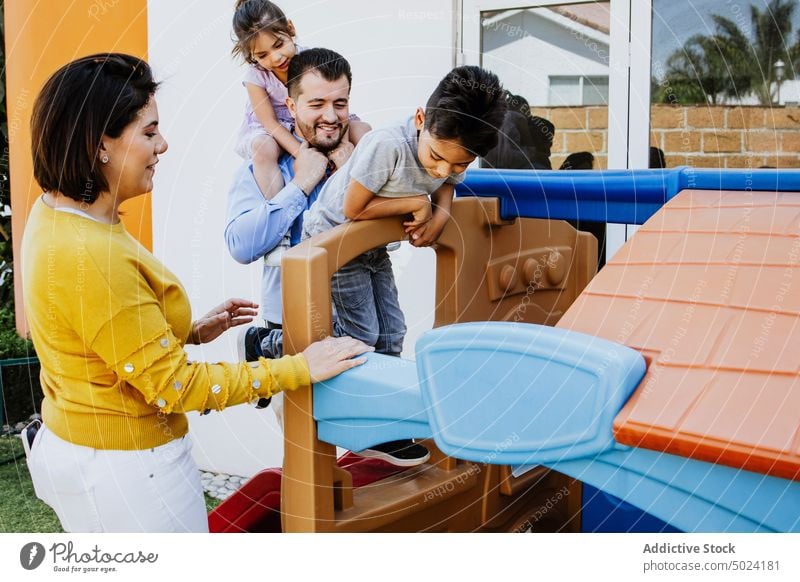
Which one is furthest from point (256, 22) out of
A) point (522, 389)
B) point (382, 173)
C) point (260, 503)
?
point (522, 389)

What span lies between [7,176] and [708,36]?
182cm

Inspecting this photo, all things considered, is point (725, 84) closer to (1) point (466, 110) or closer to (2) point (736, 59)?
(2) point (736, 59)

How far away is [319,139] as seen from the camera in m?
1.21

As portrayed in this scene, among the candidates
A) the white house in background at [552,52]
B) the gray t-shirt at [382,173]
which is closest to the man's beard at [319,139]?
the gray t-shirt at [382,173]

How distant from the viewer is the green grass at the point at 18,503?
1.83m

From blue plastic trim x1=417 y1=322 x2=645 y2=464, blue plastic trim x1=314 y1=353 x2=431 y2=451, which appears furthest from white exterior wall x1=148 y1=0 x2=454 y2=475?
blue plastic trim x1=417 y1=322 x2=645 y2=464

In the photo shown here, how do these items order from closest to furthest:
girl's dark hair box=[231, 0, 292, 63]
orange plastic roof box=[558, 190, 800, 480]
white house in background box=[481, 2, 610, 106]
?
orange plastic roof box=[558, 190, 800, 480] < girl's dark hair box=[231, 0, 292, 63] < white house in background box=[481, 2, 610, 106]

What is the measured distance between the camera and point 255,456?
2123 mm

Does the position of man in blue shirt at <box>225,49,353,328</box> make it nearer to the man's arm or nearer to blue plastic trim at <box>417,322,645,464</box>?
the man's arm

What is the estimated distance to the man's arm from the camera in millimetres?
1183

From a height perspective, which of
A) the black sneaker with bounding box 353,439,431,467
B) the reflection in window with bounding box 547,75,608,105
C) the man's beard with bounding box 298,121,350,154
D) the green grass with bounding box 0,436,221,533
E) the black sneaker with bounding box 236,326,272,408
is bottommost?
the green grass with bounding box 0,436,221,533

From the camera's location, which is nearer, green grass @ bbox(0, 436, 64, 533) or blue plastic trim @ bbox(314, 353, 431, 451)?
blue plastic trim @ bbox(314, 353, 431, 451)

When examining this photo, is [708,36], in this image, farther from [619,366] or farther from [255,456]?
[255,456]

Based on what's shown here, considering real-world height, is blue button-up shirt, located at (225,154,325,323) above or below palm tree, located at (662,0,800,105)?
below
